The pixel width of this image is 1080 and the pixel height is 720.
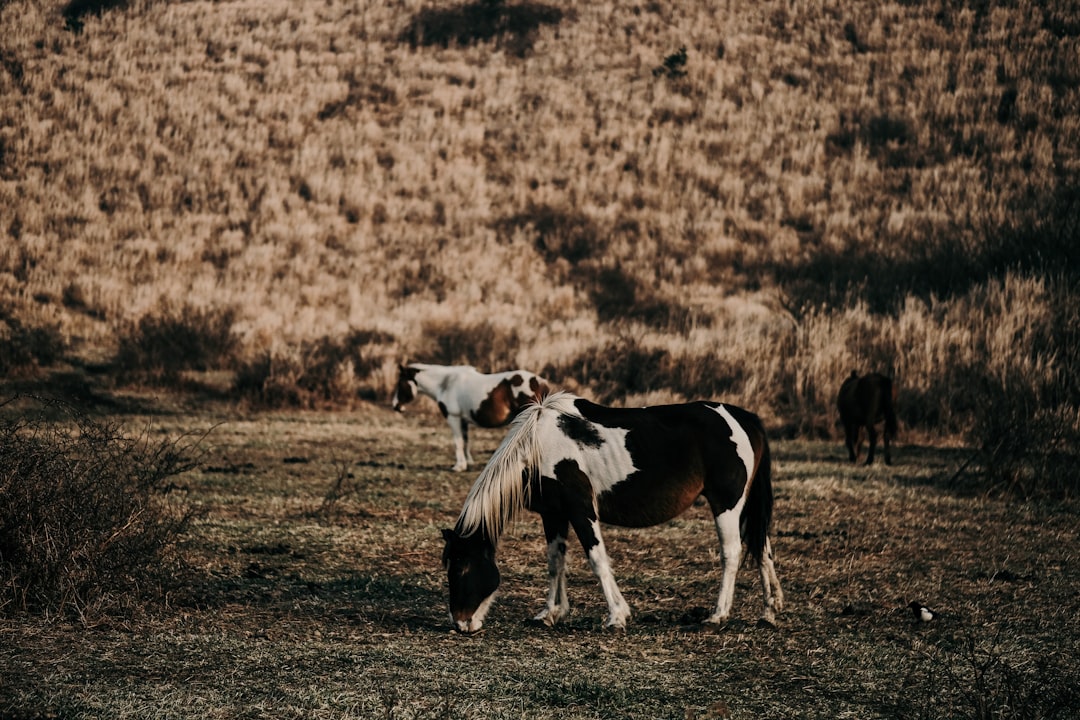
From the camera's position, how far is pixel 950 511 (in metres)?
12.6

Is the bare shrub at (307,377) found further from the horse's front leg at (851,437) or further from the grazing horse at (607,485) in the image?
the grazing horse at (607,485)

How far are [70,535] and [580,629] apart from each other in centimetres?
377

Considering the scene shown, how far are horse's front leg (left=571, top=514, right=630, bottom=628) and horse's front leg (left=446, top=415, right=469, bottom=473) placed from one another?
26.9 ft

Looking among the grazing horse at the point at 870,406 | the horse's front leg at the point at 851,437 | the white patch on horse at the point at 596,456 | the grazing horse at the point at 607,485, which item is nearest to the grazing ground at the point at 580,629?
the grazing horse at the point at 607,485

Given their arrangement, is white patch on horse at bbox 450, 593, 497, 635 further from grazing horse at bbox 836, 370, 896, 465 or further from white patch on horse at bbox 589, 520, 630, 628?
grazing horse at bbox 836, 370, 896, 465

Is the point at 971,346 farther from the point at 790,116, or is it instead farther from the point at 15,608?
the point at 790,116

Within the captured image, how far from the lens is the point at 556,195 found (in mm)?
39094

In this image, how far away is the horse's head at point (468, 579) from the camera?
704cm

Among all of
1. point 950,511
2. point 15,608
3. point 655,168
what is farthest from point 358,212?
point 15,608

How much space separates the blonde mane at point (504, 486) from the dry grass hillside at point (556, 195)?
1088 cm

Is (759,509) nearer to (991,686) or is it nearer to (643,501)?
(643,501)

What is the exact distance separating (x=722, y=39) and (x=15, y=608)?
46.4m

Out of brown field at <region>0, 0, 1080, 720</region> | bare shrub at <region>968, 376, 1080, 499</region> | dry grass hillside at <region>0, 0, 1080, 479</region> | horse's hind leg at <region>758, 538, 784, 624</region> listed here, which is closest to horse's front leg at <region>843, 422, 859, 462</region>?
brown field at <region>0, 0, 1080, 720</region>

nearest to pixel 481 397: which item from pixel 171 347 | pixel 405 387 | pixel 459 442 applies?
pixel 459 442
